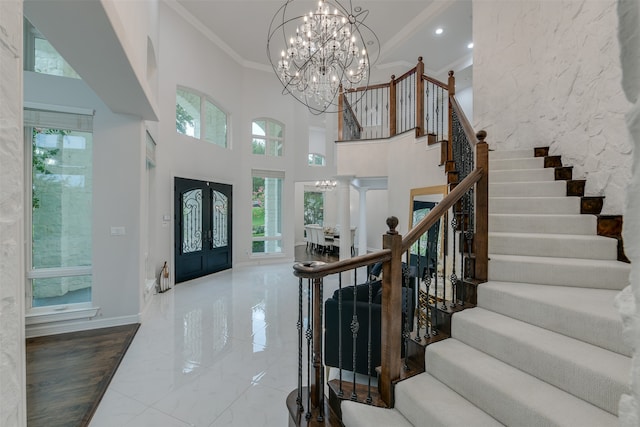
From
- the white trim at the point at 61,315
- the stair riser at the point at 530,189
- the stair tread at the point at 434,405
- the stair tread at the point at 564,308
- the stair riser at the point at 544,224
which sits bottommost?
the white trim at the point at 61,315

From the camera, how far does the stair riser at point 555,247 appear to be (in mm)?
2291

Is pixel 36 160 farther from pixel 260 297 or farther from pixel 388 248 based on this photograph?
pixel 388 248

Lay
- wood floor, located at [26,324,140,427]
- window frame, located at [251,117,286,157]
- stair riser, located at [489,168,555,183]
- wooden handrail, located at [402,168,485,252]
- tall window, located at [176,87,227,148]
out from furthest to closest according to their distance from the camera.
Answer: window frame, located at [251,117,286,157], tall window, located at [176,87,227,148], stair riser, located at [489,168,555,183], wood floor, located at [26,324,140,427], wooden handrail, located at [402,168,485,252]

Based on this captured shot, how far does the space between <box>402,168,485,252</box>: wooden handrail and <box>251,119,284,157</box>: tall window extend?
22.5ft

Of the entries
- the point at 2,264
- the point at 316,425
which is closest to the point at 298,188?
the point at 316,425

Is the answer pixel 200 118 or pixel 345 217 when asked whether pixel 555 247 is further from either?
pixel 200 118

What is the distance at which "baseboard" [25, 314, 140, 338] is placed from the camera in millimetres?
3537

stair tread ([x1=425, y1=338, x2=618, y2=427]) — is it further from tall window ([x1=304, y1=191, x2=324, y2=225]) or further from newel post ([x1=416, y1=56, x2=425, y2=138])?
tall window ([x1=304, y1=191, x2=324, y2=225])

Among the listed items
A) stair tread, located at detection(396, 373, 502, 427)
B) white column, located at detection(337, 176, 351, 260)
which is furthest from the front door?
stair tread, located at detection(396, 373, 502, 427)

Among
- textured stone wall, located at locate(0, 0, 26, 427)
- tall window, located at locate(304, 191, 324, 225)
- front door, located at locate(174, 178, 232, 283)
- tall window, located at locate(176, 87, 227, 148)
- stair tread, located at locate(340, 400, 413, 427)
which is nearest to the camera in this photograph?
textured stone wall, located at locate(0, 0, 26, 427)

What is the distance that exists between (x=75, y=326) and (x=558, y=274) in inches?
200

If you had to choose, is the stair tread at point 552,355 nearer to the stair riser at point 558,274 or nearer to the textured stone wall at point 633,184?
the stair riser at point 558,274

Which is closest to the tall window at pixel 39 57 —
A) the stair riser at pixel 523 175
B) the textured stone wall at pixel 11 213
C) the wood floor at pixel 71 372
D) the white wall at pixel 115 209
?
the white wall at pixel 115 209

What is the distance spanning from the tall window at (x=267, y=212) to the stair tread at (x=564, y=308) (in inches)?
270
